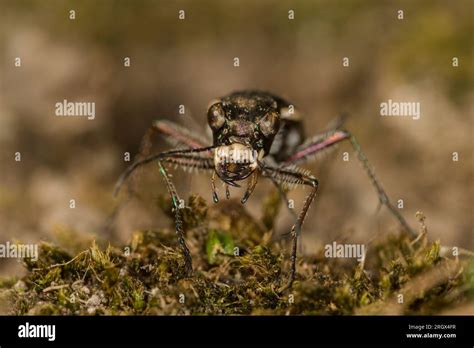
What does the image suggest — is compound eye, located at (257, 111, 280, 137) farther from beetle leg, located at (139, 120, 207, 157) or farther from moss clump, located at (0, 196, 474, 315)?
beetle leg, located at (139, 120, 207, 157)

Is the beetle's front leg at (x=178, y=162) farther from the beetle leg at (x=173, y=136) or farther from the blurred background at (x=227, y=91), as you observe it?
the blurred background at (x=227, y=91)

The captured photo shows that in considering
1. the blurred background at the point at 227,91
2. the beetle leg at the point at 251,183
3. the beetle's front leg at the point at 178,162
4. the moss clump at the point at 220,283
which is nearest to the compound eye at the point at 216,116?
the beetle's front leg at the point at 178,162

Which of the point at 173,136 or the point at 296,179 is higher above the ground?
the point at 173,136

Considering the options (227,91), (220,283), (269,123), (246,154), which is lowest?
(220,283)

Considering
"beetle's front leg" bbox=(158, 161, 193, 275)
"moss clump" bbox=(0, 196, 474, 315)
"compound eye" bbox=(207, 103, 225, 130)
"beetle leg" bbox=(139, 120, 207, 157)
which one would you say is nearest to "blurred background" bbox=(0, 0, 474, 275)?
"beetle leg" bbox=(139, 120, 207, 157)

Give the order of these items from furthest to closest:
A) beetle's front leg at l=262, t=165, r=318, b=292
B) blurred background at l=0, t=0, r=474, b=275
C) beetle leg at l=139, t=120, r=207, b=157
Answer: blurred background at l=0, t=0, r=474, b=275, beetle leg at l=139, t=120, r=207, b=157, beetle's front leg at l=262, t=165, r=318, b=292

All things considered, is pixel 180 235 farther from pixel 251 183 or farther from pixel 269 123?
pixel 269 123

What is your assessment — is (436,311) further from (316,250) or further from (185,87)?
(185,87)

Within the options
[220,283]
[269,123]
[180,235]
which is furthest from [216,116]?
[220,283]

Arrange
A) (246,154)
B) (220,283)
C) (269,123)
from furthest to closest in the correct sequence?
(269,123) < (246,154) < (220,283)
